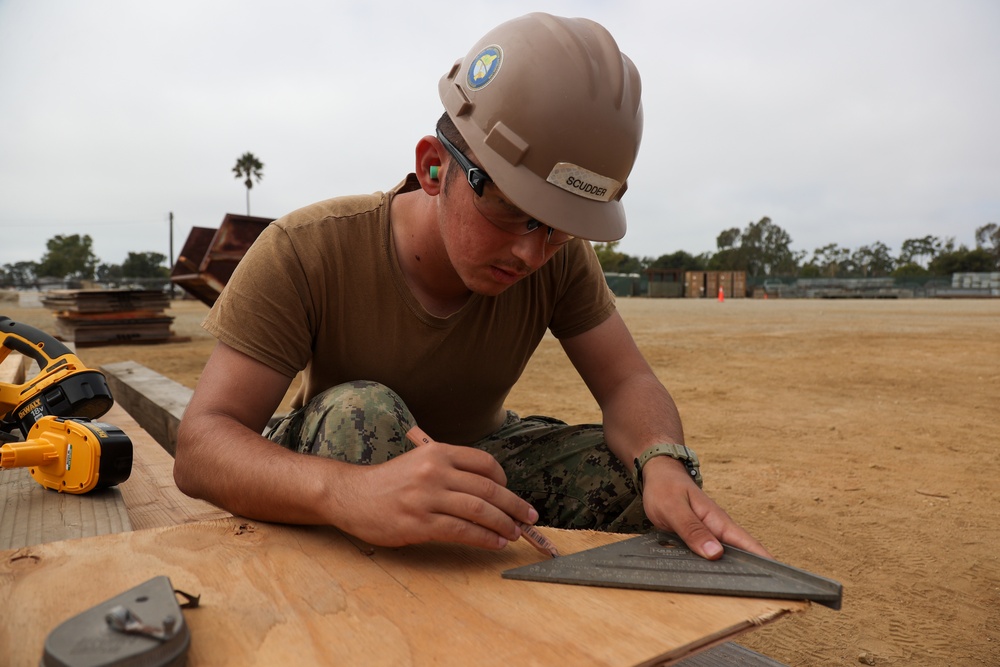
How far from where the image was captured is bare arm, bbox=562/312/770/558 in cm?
144

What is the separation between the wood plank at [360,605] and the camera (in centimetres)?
99

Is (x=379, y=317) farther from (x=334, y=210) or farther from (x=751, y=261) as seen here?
(x=751, y=261)

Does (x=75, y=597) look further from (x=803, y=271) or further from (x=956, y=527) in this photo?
(x=803, y=271)

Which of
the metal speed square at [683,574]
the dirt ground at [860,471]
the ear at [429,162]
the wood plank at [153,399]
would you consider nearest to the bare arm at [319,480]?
the metal speed square at [683,574]

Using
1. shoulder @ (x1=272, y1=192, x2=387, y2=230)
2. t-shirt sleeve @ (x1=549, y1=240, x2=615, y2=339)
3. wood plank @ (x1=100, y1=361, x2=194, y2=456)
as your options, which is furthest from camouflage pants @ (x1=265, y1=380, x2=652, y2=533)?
wood plank @ (x1=100, y1=361, x2=194, y2=456)

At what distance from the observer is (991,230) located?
3093 inches

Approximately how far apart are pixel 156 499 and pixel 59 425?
316 mm

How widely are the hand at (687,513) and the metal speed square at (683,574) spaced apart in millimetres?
27

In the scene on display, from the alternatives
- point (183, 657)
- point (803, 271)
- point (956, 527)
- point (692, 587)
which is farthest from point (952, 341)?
point (803, 271)

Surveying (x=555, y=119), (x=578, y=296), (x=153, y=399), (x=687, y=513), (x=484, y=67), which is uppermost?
(x=484, y=67)

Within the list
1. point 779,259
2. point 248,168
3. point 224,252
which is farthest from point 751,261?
point 224,252

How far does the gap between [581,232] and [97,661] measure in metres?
1.16

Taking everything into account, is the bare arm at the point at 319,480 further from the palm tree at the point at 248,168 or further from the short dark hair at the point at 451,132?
the palm tree at the point at 248,168

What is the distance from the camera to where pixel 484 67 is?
1.58 m
